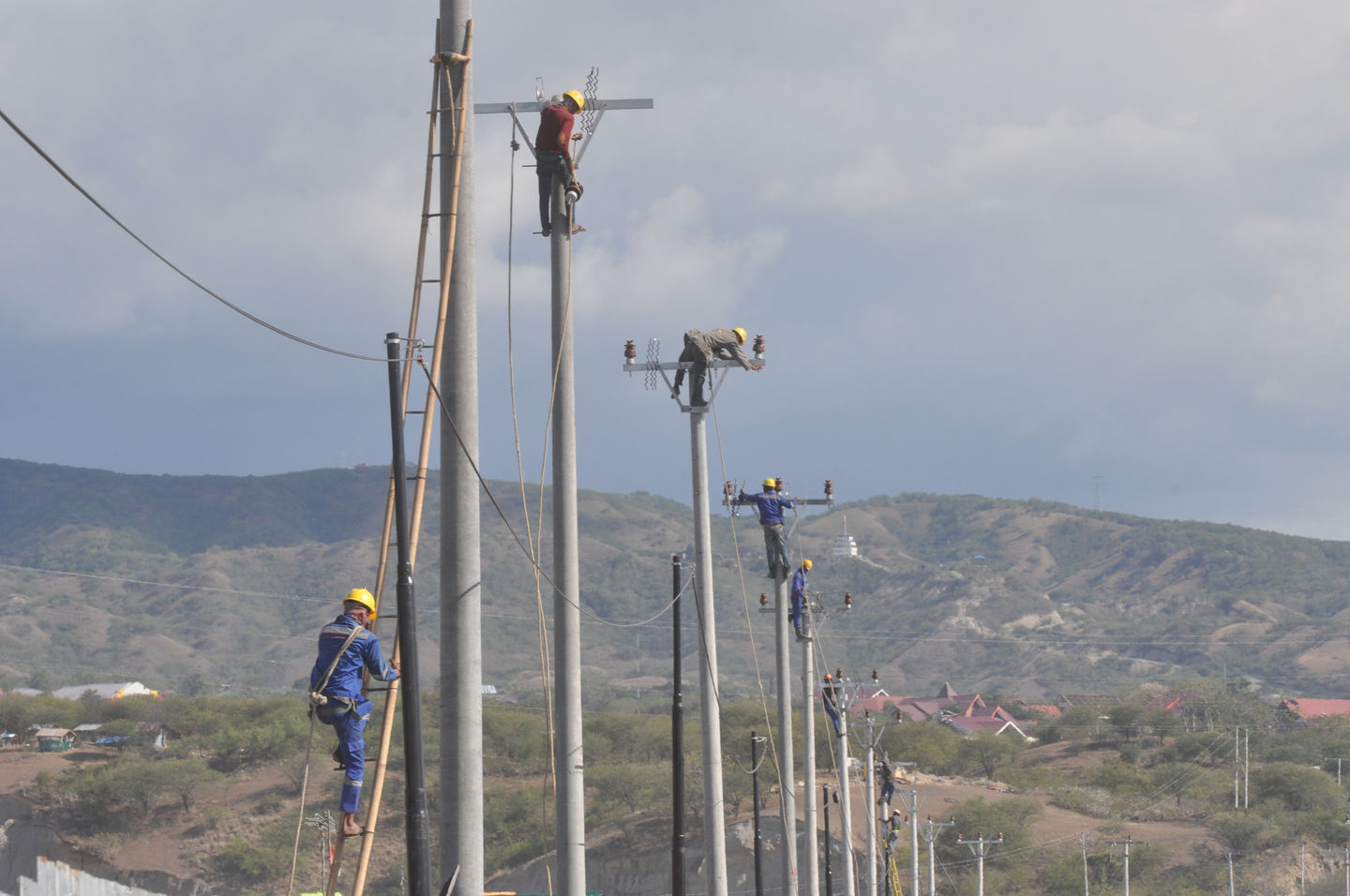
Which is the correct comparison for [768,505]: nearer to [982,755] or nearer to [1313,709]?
[982,755]

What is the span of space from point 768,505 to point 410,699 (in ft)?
69.3

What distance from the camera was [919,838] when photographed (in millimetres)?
84188

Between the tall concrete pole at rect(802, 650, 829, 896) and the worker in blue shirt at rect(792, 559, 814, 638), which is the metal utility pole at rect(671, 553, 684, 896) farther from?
the worker in blue shirt at rect(792, 559, 814, 638)

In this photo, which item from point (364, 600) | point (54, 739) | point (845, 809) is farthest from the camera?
point (54, 739)

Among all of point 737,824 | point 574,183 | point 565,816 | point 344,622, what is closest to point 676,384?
point 574,183

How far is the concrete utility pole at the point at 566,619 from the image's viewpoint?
14.5 meters

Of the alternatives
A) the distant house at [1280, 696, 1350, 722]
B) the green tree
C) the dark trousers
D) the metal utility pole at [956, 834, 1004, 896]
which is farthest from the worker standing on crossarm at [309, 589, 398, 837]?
the distant house at [1280, 696, 1350, 722]

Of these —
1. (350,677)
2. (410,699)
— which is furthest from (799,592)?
(410,699)

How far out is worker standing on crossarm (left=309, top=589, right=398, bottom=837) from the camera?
11500mm

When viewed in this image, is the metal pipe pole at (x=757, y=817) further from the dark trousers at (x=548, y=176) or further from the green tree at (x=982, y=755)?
the green tree at (x=982, y=755)

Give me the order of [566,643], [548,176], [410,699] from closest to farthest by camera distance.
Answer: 1. [410,699]
2. [566,643]
3. [548,176]

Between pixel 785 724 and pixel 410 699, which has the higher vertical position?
pixel 410 699

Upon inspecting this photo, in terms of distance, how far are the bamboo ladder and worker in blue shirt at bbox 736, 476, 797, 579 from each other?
1785 cm

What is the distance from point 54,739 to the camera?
110625mm
